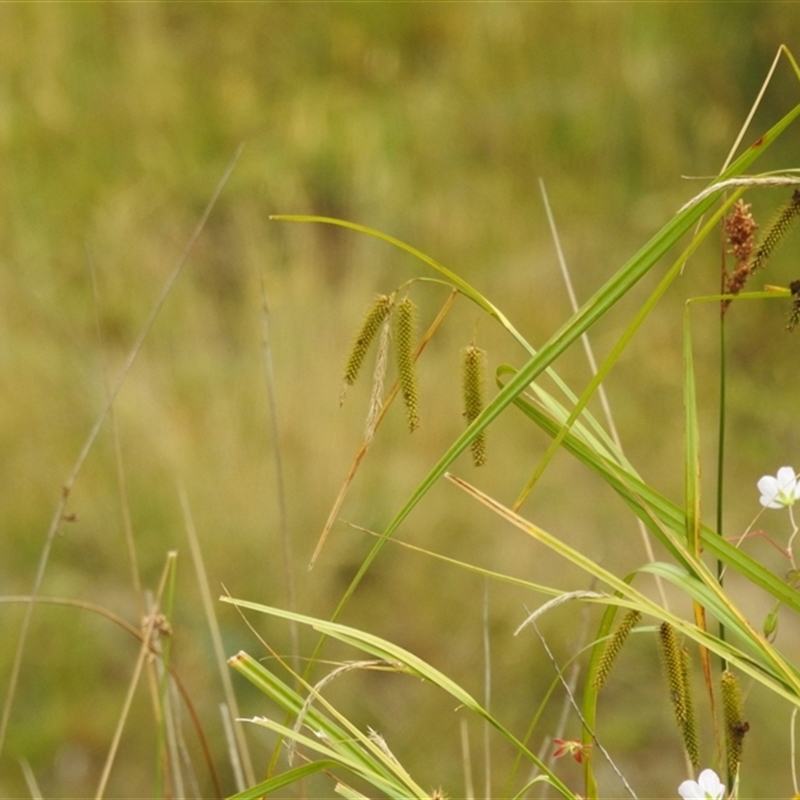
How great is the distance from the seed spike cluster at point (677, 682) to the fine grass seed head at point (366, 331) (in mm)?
165

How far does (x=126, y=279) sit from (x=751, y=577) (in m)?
2.22

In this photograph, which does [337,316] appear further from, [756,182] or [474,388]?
[756,182]

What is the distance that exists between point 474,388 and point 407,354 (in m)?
0.03

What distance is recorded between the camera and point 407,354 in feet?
1.68

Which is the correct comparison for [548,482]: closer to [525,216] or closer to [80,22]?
[525,216]

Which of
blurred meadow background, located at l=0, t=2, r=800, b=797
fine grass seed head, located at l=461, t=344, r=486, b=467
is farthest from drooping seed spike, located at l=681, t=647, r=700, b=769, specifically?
blurred meadow background, located at l=0, t=2, r=800, b=797

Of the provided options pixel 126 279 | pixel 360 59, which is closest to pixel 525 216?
pixel 360 59

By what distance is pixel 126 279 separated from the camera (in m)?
2.55

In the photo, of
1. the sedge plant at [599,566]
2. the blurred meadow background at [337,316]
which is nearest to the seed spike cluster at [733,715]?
the sedge plant at [599,566]

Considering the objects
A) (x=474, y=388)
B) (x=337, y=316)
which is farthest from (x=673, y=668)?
(x=337, y=316)

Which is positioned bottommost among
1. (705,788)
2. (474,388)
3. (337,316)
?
(337,316)

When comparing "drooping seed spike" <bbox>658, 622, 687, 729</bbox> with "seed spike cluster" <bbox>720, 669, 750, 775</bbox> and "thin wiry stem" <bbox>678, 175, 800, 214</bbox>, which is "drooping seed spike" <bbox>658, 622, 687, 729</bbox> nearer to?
"seed spike cluster" <bbox>720, 669, 750, 775</bbox>

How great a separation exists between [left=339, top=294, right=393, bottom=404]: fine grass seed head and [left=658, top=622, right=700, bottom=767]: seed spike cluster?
0.16 metres

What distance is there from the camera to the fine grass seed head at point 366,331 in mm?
504
